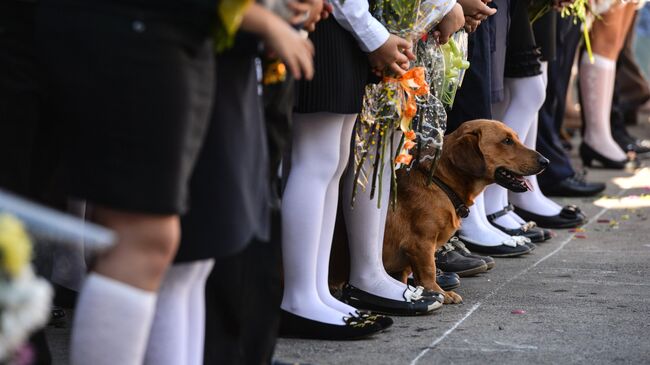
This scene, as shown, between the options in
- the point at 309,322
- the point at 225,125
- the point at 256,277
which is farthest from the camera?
the point at 309,322

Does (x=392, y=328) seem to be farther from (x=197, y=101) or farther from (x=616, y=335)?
(x=197, y=101)

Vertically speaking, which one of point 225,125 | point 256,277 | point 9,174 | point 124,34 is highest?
point 124,34

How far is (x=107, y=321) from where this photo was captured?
7.45 feet

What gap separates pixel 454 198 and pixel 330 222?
89 centimetres

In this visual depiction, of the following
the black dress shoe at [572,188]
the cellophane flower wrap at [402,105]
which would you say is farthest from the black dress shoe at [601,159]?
the cellophane flower wrap at [402,105]

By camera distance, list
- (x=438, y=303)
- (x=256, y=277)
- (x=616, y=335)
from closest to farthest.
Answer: (x=256, y=277) → (x=616, y=335) → (x=438, y=303)

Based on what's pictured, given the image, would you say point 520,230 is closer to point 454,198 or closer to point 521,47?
point 521,47

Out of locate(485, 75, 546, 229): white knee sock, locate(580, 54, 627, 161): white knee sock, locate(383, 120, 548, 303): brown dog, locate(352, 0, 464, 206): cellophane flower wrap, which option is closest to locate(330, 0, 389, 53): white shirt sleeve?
locate(352, 0, 464, 206): cellophane flower wrap

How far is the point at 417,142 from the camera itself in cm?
435

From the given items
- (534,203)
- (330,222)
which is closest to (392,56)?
(330,222)

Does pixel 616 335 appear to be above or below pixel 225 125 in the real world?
below

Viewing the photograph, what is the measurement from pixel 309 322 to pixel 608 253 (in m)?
2.47

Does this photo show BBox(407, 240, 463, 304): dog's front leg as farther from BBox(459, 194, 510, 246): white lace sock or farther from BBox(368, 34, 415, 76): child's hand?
BBox(459, 194, 510, 246): white lace sock

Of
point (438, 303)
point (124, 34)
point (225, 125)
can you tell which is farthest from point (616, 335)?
point (124, 34)
